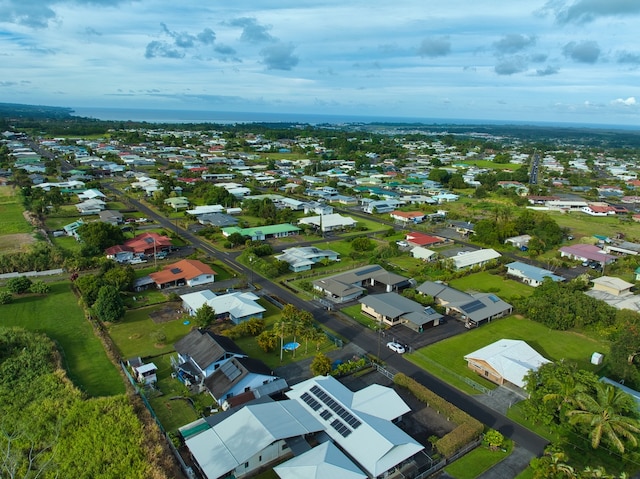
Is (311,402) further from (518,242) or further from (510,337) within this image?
(518,242)

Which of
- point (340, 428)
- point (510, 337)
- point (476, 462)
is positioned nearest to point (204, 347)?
point (340, 428)

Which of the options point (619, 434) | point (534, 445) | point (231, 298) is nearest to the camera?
point (619, 434)

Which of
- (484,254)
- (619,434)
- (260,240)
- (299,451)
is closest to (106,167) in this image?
(260,240)

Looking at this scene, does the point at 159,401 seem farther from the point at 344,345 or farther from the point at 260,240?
the point at 260,240

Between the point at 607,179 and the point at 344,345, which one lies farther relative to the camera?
the point at 607,179

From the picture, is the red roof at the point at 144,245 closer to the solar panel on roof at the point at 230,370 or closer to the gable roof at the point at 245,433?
the solar panel on roof at the point at 230,370

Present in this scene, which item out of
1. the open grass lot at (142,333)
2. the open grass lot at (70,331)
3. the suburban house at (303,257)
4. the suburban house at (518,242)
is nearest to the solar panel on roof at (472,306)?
the suburban house at (303,257)

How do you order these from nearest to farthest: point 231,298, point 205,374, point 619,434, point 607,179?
point 619,434 → point 205,374 → point 231,298 → point 607,179

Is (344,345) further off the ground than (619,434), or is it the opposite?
(619,434)
